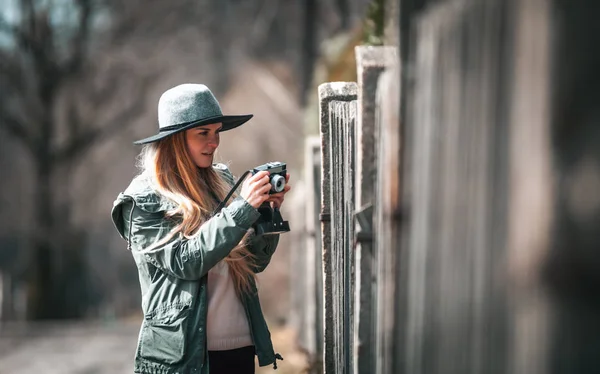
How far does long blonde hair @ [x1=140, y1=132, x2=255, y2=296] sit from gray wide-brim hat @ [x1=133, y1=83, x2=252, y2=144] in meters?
0.05

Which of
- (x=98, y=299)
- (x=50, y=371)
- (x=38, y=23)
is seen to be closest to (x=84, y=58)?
(x=38, y=23)

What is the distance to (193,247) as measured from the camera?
11.9 feet

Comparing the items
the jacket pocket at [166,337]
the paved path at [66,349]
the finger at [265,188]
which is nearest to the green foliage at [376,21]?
the finger at [265,188]

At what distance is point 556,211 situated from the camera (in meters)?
1.82

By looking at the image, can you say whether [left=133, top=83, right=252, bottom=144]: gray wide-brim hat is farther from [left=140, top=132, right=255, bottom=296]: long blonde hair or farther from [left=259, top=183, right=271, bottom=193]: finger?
[left=259, top=183, right=271, bottom=193]: finger

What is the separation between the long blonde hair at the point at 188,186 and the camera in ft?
12.5

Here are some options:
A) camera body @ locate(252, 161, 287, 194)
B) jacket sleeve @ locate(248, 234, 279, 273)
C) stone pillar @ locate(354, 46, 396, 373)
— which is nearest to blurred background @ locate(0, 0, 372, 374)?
stone pillar @ locate(354, 46, 396, 373)

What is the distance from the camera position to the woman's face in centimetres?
391

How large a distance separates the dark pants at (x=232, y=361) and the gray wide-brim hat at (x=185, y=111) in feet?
2.64

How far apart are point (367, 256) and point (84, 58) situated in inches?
753

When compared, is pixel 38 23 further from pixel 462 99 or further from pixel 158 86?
pixel 462 99

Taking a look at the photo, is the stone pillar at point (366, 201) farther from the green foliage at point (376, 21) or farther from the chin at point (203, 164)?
the green foliage at point (376, 21)

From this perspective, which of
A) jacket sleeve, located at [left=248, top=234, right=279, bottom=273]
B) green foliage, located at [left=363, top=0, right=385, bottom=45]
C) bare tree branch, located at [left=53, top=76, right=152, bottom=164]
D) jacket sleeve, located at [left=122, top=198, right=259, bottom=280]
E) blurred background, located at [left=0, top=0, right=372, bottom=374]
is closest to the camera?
jacket sleeve, located at [left=122, top=198, right=259, bottom=280]

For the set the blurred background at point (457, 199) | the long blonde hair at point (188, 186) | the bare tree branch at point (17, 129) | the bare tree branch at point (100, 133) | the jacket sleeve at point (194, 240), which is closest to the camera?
the blurred background at point (457, 199)
